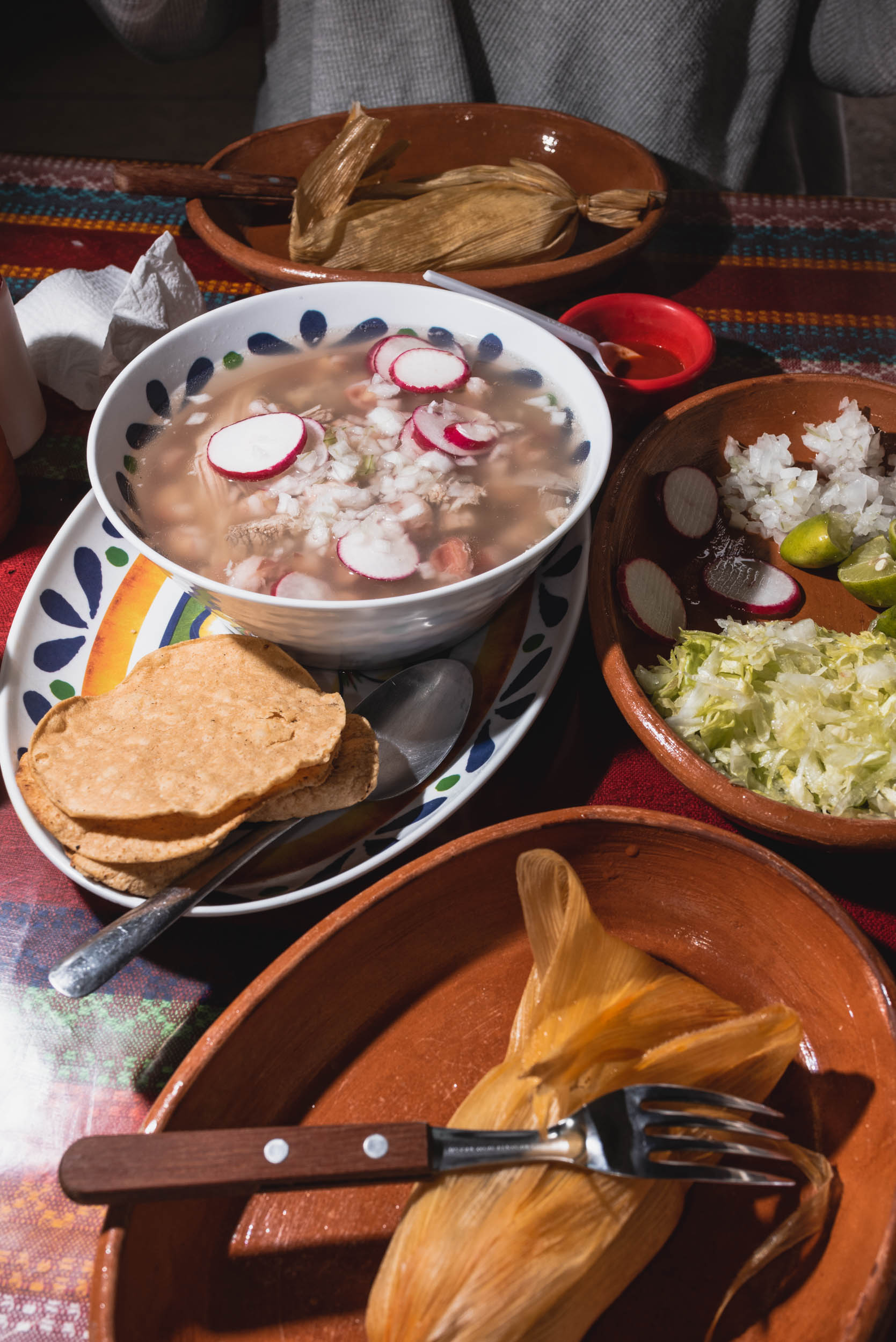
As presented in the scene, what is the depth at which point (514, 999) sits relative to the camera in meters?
1.05

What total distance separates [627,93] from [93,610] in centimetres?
263

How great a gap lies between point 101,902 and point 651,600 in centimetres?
96

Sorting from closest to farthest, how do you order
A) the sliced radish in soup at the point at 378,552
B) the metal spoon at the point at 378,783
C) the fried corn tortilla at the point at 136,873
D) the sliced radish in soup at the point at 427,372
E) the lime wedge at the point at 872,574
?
the metal spoon at the point at 378,783, the fried corn tortilla at the point at 136,873, the sliced radish in soup at the point at 378,552, the lime wedge at the point at 872,574, the sliced radish in soup at the point at 427,372

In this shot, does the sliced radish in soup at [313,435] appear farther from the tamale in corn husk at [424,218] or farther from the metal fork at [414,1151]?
the metal fork at [414,1151]

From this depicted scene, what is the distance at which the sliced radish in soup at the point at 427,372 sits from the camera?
158cm

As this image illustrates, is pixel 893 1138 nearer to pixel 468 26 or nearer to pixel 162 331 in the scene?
pixel 162 331

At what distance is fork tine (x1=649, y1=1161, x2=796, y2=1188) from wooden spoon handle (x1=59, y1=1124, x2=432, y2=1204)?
22cm

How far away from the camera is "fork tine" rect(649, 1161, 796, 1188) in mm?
818

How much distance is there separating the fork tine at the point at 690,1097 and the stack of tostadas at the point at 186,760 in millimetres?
488

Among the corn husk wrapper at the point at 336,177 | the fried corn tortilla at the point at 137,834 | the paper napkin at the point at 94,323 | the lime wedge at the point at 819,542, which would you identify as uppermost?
the corn husk wrapper at the point at 336,177

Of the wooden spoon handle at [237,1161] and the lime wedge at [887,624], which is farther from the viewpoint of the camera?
the lime wedge at [887,624]

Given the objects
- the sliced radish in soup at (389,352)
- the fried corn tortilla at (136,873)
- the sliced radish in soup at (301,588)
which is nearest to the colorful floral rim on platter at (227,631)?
the fried corn tortilla at (136,873)

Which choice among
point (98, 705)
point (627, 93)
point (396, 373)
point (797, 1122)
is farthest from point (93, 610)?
point (627, 93)

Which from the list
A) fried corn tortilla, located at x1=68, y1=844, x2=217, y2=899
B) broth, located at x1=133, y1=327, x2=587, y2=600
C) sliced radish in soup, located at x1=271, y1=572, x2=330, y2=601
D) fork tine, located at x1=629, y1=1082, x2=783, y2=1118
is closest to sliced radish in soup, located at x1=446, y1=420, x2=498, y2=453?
broth, located at x1=133, y1=327, x2=587, y2=600
